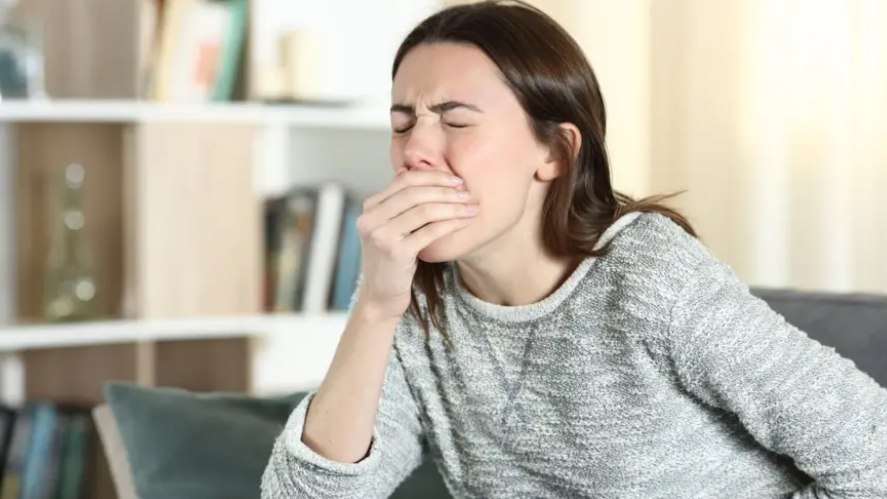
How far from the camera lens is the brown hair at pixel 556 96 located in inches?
45.9

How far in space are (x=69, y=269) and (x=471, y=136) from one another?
4.96 feet

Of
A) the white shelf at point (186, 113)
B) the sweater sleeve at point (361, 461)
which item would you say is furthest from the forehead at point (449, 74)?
the white shelf at point (186, 113)

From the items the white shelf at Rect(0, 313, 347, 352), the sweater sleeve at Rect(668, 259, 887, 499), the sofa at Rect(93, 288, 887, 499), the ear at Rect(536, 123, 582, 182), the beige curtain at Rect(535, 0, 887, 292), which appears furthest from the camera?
the white shelf at Rect(0, 313, 347, 352)

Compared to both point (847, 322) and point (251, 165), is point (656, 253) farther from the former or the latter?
point (251, 165)

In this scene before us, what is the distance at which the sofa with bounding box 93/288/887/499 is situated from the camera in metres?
1.33

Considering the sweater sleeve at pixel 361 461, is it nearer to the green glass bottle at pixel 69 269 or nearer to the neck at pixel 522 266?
the neck at pixel 522 266

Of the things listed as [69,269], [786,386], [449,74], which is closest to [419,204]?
[449,74]

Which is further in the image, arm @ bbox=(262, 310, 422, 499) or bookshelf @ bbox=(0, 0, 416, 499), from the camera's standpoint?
bookshelf @ bbox=(0, 0, 416, 499)

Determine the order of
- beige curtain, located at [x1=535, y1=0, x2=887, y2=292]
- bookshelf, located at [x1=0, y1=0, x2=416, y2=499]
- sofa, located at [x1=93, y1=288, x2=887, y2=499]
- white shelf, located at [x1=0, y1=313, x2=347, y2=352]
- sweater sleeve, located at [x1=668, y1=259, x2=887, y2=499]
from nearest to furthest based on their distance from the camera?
sweater sleeve, located at [x1=668, y1=259, x2=887, y2=499] → sofa, located at [x1=93, y1=288, x2=887, y2=499] → beige curtain, located at [x1=535, y1=0, x2=887, y2=292] → white shelf, located at [x1=0, y1=313, x2=347, y2=352] → bookshelf, located at [x1=0, y1=0, x2=416, y2=499]

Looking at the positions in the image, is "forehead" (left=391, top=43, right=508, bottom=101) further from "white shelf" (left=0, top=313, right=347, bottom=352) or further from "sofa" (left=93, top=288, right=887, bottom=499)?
"white shelf" (left=0, top=313, right=347, bottom=352)

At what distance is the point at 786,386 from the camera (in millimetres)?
1083

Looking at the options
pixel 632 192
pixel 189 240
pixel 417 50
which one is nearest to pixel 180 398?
pixel 417 50

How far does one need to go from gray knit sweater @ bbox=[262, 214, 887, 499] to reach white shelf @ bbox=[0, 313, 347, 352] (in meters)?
1.11

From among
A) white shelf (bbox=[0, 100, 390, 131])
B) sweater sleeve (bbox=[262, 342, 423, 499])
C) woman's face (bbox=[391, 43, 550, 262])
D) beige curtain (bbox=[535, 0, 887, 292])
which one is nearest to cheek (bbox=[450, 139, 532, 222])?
woman's face (bbox=[391, 43, 550, 262])
